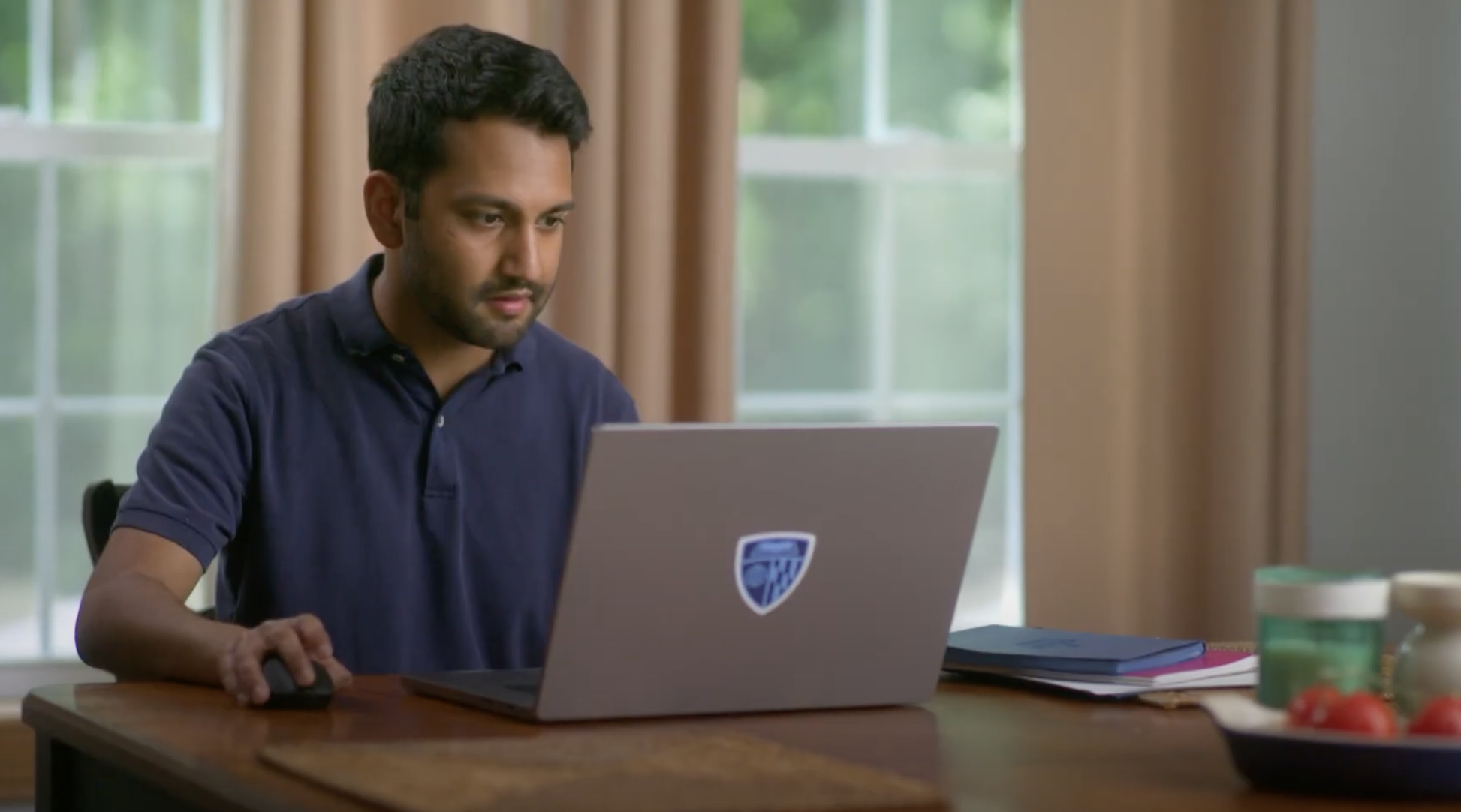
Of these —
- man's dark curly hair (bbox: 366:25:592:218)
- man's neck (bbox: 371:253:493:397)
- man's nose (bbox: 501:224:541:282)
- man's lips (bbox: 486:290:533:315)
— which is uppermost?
man's dark curly hair (bbox: 366:25:592:218)

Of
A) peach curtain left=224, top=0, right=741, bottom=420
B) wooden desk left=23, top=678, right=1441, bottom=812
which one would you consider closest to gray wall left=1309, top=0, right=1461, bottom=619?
peach curtain left=224, top=0, right=741, bottom=420

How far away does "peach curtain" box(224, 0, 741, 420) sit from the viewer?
9.19 feet

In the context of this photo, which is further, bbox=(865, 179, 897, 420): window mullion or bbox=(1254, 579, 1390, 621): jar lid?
bbox=(865, 179, 897, 420): window mullion

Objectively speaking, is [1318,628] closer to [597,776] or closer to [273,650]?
[597,776]

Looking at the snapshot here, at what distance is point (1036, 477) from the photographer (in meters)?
3.27

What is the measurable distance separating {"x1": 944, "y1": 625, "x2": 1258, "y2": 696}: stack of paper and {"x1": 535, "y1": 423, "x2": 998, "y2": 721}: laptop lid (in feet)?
0.59

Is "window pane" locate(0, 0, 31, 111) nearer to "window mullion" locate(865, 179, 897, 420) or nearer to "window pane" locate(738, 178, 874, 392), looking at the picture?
"window pane" locate(738, 178, 874, 392)

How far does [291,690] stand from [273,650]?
0.05 m

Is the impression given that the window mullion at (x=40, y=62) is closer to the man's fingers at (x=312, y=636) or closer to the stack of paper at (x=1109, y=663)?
the man's fingers at (x=312, y=636)

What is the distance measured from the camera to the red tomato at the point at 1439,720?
1136mm

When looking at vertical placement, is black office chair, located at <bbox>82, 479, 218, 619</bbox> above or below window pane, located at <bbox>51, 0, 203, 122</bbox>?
below

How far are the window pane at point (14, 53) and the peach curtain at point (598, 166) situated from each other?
1.16 ft

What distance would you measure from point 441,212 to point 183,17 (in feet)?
3.56

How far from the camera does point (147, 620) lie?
1705 millimetres
